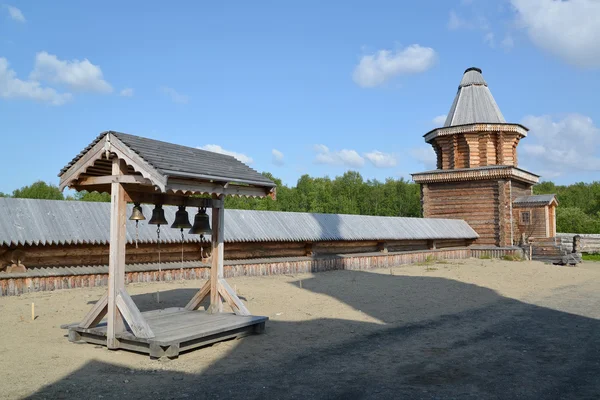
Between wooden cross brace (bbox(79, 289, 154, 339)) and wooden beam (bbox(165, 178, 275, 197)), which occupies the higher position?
wooden beam (bbox(165, 178, 275, 197))

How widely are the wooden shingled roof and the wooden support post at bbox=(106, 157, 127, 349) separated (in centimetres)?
37

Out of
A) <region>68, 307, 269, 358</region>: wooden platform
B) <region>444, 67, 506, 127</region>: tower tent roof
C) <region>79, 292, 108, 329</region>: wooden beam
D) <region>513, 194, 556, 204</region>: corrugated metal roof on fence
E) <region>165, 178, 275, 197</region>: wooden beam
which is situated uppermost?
<region>444, 67, 506, 127</region>: tower tent roof

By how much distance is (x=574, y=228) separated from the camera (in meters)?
47.2

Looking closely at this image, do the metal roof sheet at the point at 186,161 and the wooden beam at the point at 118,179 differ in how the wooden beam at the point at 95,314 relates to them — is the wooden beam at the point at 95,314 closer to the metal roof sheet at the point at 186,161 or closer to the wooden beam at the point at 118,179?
the wooden beam at the point at 118,179

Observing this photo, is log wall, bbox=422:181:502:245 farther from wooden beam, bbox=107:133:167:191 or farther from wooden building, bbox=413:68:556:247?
wooden beam, bbox=107:133:167:191

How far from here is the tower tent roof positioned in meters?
31.7

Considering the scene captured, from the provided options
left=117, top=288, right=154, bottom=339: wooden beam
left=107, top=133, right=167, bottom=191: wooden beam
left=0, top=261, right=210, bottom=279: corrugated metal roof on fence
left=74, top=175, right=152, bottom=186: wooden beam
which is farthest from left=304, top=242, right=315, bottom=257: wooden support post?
left=107, top=133, right=167, bottom=191: wooden beam

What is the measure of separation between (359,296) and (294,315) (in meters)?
3.20

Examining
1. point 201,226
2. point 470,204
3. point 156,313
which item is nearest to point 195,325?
point 156,313

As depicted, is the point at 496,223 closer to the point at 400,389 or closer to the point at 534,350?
the point at 534,350

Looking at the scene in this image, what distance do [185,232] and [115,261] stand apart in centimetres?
769

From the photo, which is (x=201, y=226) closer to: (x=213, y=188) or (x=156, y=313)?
(x=213, y=188)

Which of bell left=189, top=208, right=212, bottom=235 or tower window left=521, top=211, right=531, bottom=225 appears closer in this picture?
bell left=189, top=208, right=212, bottom=235

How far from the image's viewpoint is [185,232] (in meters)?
14.8
